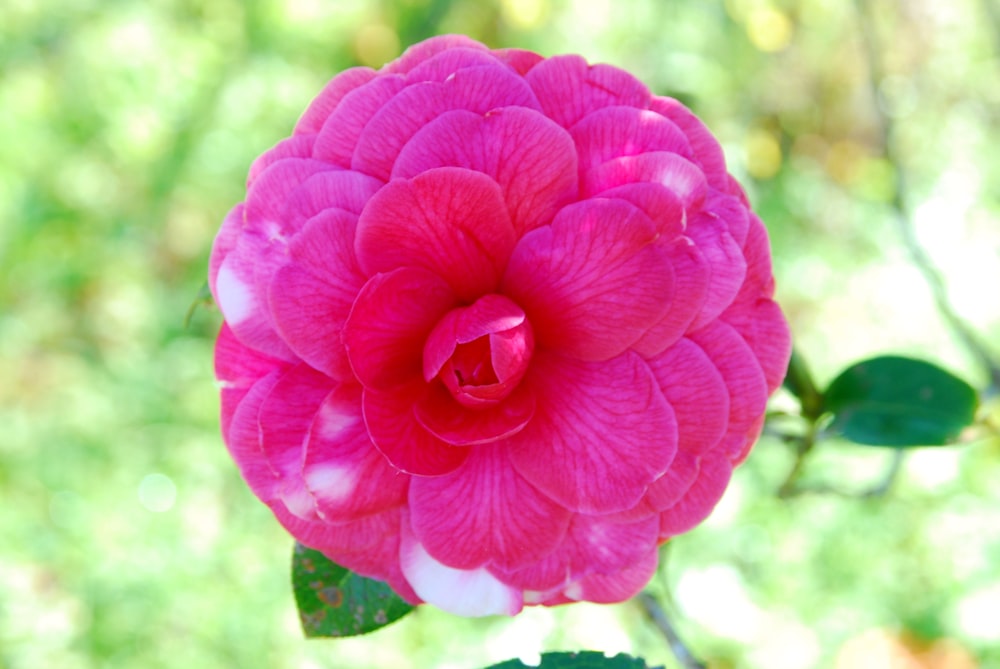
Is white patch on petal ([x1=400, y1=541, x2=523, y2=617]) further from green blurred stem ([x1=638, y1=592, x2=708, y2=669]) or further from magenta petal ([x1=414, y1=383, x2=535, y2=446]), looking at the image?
green blurred stem ([x1=638, y1=592, x2=708, y2=669])

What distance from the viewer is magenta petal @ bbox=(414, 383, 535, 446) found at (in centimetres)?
52

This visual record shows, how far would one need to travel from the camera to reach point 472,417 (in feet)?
1.74

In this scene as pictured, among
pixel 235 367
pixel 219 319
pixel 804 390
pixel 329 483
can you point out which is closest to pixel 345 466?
pixel 329 483

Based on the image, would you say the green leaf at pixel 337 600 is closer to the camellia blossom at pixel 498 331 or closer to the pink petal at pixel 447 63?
the camellia blossom at pixel 498 331

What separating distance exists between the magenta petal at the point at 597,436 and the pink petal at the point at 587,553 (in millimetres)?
35

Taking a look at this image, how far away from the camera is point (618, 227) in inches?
19.8

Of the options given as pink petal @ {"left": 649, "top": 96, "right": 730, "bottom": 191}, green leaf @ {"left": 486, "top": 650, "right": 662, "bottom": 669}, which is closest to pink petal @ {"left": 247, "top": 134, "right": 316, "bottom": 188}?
pink petal @ {"left": 649, "top": 96, "right": 730, "bottom": 191}

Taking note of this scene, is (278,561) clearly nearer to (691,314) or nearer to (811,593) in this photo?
(811,593)

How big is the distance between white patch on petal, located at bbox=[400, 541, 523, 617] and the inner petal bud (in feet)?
0.36

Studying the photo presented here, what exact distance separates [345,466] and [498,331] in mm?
123

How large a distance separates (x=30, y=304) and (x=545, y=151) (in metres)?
2.13

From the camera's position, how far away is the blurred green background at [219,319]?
1699 millimetres

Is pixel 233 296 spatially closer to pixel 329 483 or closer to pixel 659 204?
pixel 329 483

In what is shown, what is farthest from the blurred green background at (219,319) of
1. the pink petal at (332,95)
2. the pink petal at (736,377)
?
the pink petal at (332,95)
